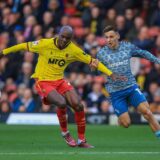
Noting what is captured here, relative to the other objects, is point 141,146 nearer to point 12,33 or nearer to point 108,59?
point 108,59

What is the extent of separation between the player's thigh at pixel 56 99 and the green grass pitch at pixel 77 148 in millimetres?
806

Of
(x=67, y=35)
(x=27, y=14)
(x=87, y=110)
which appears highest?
(x=67, y=35)

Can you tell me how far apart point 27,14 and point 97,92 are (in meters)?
4.31

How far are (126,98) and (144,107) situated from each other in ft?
2.33

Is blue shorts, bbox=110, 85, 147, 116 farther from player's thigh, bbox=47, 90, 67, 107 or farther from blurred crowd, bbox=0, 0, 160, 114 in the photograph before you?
blurred crowd, bbox=0, 0, 160, 114

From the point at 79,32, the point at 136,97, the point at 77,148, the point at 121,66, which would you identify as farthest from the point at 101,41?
the point at 77,148

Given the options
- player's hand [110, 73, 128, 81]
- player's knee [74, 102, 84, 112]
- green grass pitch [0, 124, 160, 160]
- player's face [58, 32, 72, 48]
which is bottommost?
green grass pitch [0, 124, 160, 160]

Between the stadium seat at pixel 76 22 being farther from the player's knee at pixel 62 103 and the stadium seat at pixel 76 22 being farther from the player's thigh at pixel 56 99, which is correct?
the player's knee at pixel 62 103

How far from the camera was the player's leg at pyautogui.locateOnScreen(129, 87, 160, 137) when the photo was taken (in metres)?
15.8

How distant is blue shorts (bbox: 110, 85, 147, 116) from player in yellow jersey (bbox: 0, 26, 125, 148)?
0.70m

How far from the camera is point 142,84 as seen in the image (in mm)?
22703

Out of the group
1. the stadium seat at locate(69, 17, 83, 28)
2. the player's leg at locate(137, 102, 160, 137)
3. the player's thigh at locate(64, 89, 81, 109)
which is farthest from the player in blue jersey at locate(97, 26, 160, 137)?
the stadium seat at locate(69, 17, 83, 28)

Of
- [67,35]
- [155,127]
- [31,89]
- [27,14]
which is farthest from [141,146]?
[27,14]

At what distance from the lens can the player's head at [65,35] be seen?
52.3 ft
